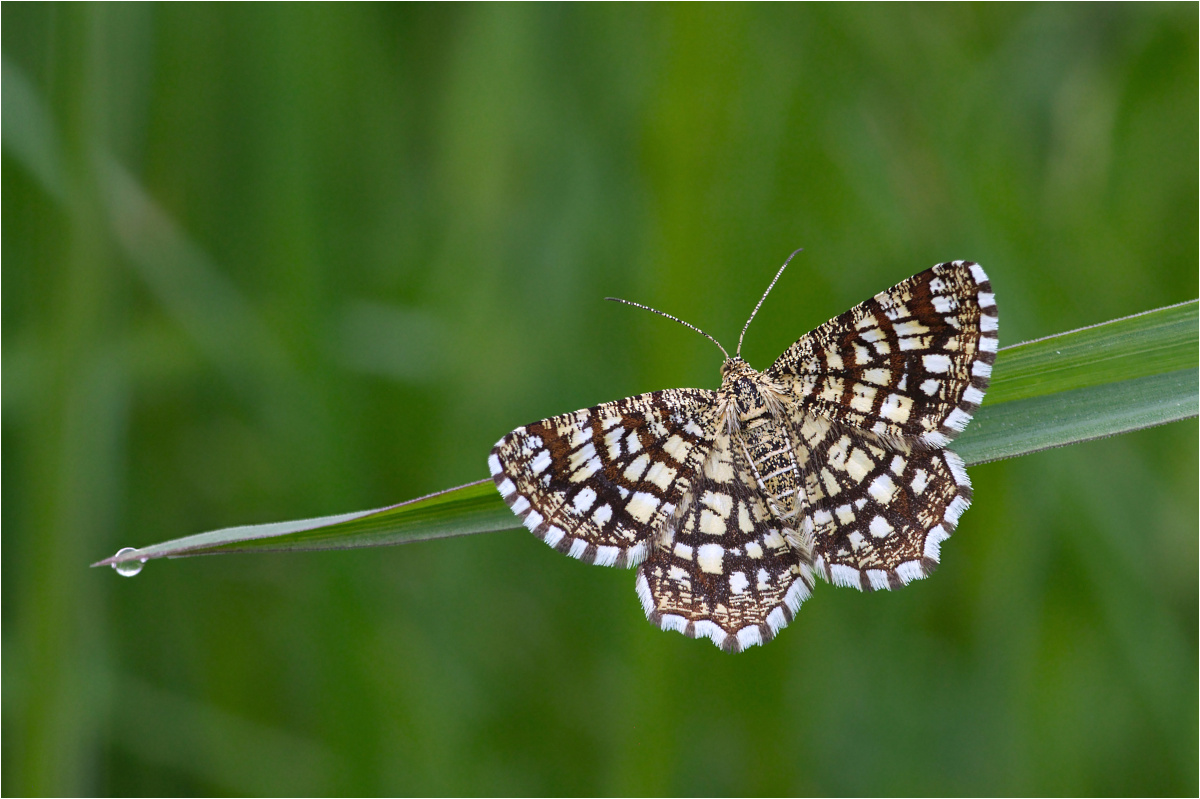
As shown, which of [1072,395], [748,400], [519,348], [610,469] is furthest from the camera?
[519,348]

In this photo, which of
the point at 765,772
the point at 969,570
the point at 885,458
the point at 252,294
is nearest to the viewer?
the point at 885,458

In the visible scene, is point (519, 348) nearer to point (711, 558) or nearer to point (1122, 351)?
point (711, 558)

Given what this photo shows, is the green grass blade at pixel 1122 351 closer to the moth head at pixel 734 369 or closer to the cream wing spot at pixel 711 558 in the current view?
the moth head at pixel 734 369

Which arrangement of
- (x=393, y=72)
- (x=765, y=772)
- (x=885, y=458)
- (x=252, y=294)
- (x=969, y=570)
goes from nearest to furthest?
1. (x=885, y=458)
2. (x=765, y=772)
3. (x=969, y=570)
4. (x=252, y=294)
5. (x=393, y=72)

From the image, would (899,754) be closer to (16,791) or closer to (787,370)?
(787,370)

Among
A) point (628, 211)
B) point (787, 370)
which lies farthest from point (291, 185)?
point (787, 370)

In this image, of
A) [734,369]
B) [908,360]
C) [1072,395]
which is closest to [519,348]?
[734,369]

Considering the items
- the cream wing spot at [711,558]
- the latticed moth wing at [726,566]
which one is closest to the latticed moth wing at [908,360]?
the latticed moth wing at [726,566]
